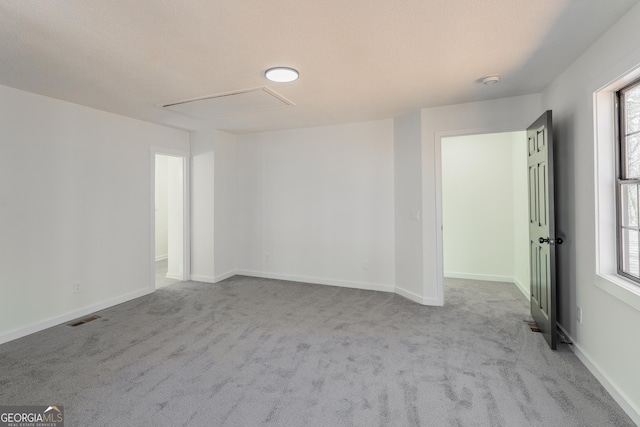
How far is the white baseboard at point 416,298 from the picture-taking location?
3729mm

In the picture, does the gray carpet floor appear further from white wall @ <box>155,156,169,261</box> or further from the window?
white wall @ <box>155,156,169,261</box>


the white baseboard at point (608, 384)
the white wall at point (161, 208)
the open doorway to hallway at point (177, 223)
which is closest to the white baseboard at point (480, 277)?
the white baseboard at point (608, 384)

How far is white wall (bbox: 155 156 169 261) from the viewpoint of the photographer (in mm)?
6559

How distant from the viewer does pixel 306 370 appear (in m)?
2.34

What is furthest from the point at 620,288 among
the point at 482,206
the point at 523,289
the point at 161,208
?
the point at 161,208

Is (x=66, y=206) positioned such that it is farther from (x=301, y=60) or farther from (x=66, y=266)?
(x=301, y=60)

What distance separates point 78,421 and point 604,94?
3.95m

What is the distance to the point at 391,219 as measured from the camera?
430 centimetres

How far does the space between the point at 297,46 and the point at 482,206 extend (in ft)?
12.9

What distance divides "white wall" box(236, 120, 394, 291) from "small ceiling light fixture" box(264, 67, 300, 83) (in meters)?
1.91

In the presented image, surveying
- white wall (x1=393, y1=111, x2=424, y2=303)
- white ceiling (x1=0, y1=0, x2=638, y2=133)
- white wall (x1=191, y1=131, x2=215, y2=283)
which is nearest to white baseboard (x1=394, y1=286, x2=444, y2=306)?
white wall (x1=393, y1=111, x2=424, y2=303)

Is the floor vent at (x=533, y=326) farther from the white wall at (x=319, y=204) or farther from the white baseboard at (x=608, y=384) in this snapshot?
the white wall at (x=319, y=204)

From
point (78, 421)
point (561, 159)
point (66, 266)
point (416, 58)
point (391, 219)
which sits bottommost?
point (78, 421)

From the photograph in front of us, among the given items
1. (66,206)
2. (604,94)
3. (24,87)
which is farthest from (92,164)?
(604,94)
